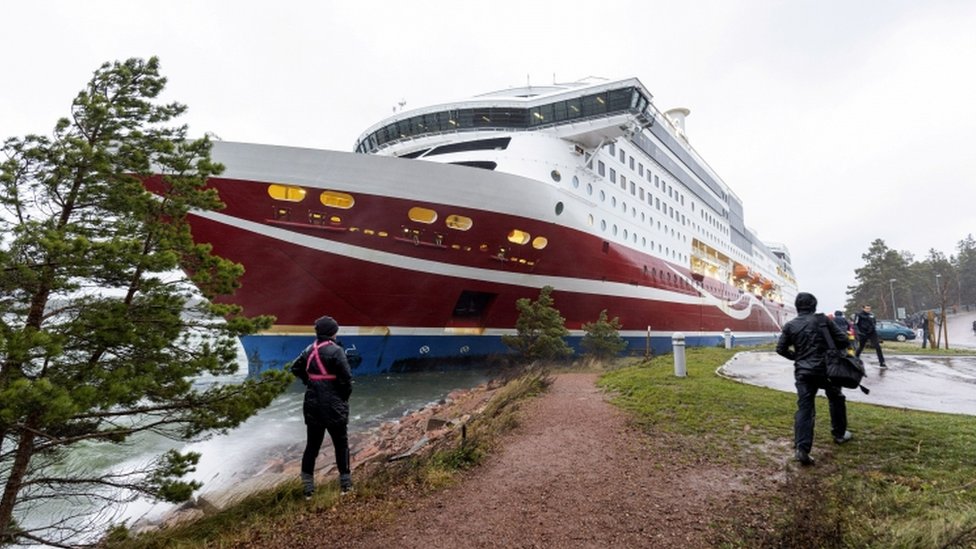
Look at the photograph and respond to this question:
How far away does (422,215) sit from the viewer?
1318 centimetres

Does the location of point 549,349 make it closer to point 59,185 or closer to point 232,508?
point 232,508

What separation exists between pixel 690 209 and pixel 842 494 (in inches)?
1240

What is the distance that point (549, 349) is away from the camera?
1454 cm

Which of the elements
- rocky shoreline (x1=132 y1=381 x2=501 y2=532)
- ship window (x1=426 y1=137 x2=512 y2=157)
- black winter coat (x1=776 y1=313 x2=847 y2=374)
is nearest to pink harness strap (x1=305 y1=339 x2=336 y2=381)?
rocky shoreline (x1=132 y1=381 x2=501 y2=532)

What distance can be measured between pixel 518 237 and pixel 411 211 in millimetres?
3943

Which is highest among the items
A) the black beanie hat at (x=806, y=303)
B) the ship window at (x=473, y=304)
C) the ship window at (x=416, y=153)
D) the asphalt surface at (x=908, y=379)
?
the ship window at (x=416, y=153)

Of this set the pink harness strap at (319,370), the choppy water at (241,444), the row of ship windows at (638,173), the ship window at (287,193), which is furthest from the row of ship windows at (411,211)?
the pink harness strap at (319,370)

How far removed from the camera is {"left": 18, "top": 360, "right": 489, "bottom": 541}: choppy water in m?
6.28

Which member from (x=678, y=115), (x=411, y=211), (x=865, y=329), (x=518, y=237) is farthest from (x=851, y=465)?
(x=678, y=115)

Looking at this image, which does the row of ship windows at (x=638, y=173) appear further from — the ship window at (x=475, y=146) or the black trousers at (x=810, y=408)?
the black trousers at (x=810, y=408)

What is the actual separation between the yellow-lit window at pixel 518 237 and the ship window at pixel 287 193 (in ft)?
21.3

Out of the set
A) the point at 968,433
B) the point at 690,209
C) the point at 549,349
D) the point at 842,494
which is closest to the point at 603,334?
the point at 549,349

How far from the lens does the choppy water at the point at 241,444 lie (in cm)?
628

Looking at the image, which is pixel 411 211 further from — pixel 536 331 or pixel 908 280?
Result: pixel 908 280
